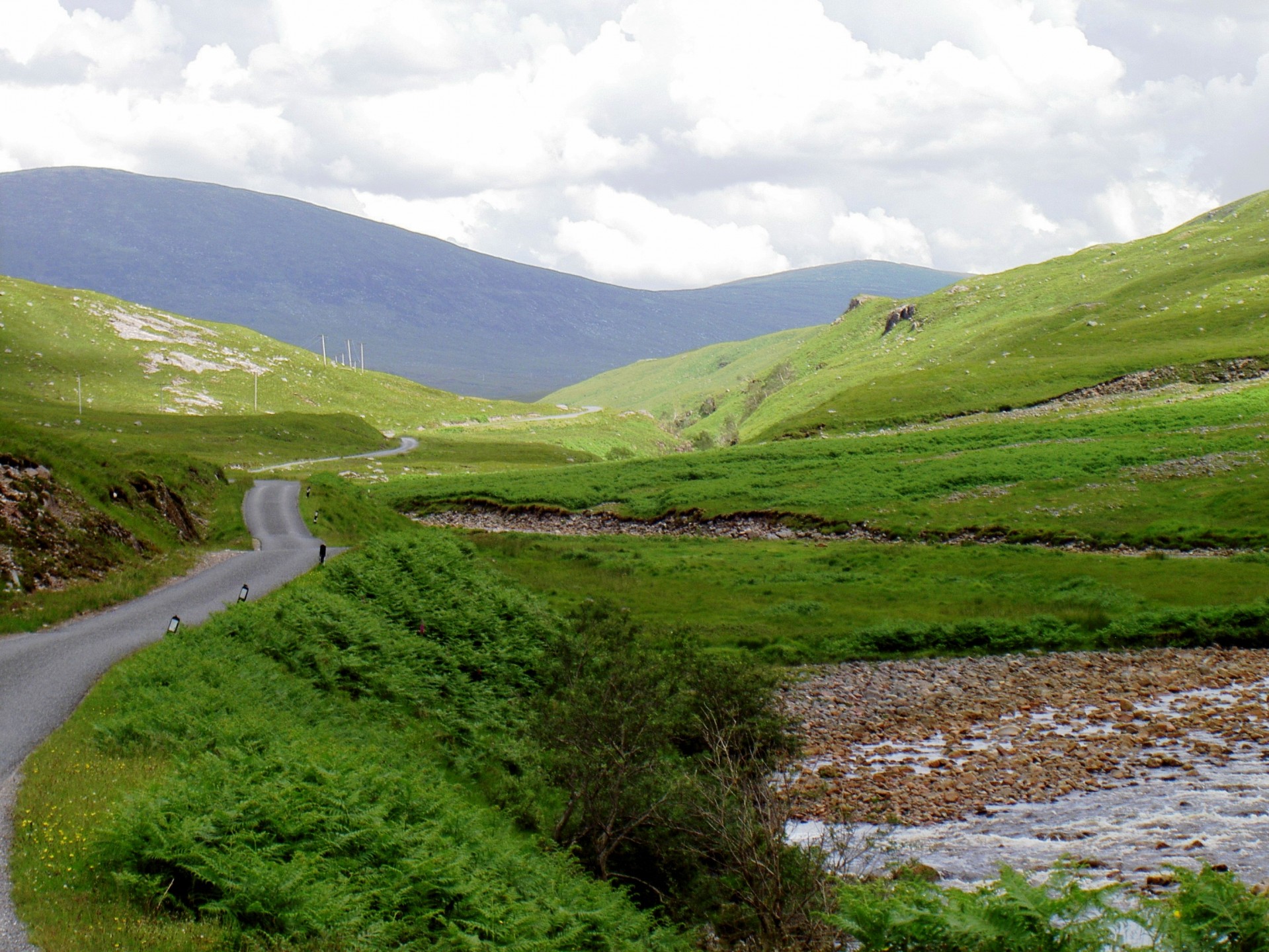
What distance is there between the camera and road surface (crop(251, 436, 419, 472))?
4478 inches

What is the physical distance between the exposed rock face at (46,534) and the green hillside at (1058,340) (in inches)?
3631

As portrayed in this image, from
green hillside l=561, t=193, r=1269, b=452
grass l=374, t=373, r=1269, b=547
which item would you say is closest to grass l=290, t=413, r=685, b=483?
grass l=374, t=373, r=1269, b=547

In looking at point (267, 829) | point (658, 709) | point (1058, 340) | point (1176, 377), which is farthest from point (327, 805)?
point (1058, 340)

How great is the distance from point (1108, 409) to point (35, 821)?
105075 millimetres

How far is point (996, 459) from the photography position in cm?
7681

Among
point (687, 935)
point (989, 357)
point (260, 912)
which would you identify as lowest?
point (687, 935)

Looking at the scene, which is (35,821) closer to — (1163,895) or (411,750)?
(411,750)

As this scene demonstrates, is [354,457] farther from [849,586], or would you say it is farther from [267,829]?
[267,829]

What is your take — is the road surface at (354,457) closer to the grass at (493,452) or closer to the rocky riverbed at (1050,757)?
the grass at (493,452)

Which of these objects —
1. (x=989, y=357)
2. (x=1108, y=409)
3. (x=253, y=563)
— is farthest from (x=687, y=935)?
(x=989, y=357)

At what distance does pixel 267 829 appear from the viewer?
11812mm

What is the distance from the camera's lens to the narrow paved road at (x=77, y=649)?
13.8 metres

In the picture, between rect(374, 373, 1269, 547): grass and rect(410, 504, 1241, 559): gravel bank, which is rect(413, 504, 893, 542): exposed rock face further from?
rect(374, 373, 1269, 547): grass

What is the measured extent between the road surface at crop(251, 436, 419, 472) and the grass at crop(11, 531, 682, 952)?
8797 cm
